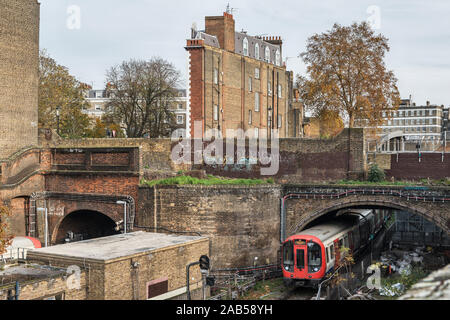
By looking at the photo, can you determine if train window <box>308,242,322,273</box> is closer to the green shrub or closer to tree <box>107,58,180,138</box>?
the green shrub

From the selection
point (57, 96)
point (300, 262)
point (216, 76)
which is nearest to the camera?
point (300, 262)

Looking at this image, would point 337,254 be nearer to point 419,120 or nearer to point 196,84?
point 196,84

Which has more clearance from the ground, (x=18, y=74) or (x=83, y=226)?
(x=18, y=74)

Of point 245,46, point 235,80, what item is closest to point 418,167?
point 235,80

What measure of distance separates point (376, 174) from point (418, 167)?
2844 millimetres

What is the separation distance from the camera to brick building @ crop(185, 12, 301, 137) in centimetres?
4584

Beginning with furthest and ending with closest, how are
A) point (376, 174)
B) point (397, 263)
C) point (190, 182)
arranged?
point (376, 174), point (397, 263), point (190, 182)

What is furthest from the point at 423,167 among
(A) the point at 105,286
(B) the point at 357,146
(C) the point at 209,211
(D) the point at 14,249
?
(D) the point at 14,249

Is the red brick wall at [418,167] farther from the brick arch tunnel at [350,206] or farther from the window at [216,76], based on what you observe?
the window at [216,76]

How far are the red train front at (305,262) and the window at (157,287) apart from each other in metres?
6.61

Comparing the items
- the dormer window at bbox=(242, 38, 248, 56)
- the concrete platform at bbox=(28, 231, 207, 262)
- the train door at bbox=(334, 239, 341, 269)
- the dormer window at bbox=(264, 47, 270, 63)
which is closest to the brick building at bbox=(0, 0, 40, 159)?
the concrete platform at bbox=(28, 231, 207, 262)

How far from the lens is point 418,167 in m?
32.2
